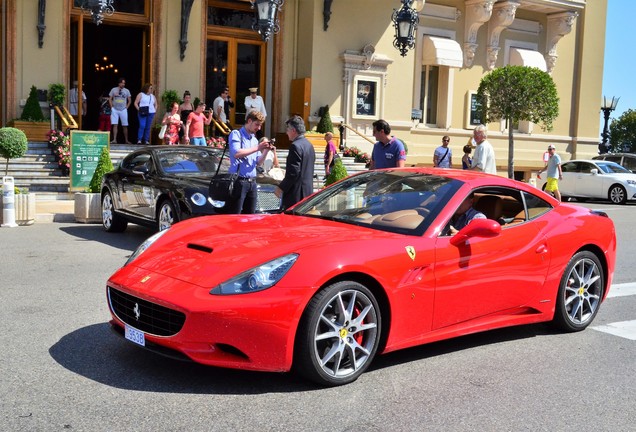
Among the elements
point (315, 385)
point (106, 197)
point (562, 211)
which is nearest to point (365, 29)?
point (106, 197)

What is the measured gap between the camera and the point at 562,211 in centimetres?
663

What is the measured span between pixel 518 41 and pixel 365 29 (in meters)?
8.27

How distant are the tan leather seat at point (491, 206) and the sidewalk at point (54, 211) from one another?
949 cm

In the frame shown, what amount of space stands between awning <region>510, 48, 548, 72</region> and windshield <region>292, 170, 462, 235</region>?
23.8 m

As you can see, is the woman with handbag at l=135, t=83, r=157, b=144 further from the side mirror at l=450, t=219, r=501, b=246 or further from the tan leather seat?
the side mirror at l=450, t=219, r=501, b=246

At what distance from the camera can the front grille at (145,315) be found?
4652 millimetres

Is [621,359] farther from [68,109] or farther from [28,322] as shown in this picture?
[68,109]

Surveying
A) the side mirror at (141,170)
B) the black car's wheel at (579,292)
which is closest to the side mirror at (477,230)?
the black car's wheel at (579,292)

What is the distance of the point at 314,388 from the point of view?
15.8 ft

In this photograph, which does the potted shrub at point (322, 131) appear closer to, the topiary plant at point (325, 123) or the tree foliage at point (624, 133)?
the topiary plant at point (325, 123)

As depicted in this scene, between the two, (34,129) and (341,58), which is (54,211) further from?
(341,58)

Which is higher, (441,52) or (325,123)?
(441,52)

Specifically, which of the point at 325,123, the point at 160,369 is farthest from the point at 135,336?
the point at 325,123

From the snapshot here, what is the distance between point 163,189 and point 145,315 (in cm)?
632
